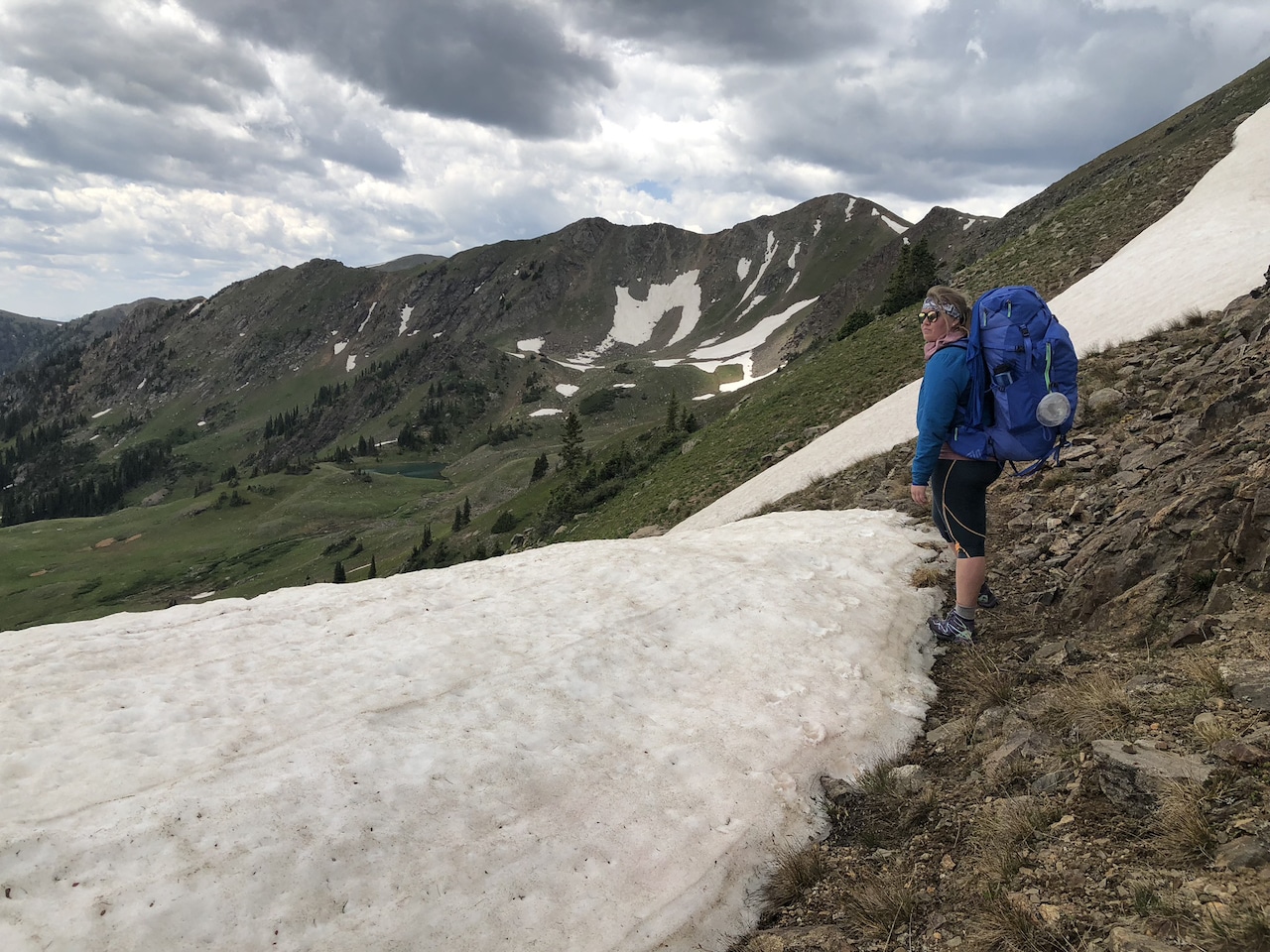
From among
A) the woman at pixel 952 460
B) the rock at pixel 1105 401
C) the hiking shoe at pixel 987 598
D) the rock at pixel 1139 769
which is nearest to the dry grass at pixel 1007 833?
the rock at pixel 1139 769

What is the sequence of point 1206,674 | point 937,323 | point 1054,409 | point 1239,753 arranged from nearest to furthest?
point 1239,753
point 1206,674
point 1054,409
point 937,323

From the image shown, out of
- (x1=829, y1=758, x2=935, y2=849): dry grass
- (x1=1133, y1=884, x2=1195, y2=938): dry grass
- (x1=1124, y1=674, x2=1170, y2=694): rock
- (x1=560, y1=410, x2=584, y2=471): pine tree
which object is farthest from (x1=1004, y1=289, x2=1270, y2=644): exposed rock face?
(x1=560, y1=410, x2=584, y2=471): pine tree

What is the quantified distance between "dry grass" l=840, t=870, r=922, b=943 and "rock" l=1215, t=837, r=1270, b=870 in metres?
1.60

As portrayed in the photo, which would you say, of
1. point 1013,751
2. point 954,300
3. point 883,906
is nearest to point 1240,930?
point 883,906

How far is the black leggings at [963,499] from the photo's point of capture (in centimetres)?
690

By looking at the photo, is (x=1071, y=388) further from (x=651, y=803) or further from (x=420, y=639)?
(x=420, y=639)

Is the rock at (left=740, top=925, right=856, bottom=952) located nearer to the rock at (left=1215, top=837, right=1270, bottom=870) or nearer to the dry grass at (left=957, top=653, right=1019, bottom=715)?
the rock at (left=1215, top=837, right=1270, bottom=870)

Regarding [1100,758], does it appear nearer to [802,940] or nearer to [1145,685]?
[1145,685]

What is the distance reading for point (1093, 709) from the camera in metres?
4.80

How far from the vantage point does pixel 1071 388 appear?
6.18 metres

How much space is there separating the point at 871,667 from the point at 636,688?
2.68m

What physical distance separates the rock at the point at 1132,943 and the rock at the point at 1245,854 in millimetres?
585

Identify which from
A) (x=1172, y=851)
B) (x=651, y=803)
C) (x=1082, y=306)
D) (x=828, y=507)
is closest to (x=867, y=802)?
(x=651, y=803)

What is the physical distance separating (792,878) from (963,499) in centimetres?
432
